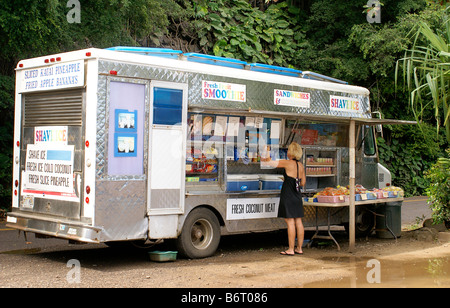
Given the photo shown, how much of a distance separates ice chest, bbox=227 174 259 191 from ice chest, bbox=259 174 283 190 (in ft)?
0.48

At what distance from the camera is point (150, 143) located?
8531 millimetres

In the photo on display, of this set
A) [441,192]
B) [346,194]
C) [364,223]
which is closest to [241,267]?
[346,194]

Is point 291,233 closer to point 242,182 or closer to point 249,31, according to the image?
point 242,182

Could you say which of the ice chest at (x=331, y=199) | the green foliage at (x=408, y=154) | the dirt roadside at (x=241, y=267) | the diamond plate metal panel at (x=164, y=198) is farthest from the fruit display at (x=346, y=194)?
the green foliage at (x=408, y=154)

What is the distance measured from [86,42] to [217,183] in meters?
7.60

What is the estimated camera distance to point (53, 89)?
8602 mm

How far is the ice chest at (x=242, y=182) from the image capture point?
979 centimetres

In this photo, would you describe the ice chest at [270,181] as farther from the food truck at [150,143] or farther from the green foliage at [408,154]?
the green foliage at [408,154]

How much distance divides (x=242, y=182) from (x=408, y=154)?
597 inches

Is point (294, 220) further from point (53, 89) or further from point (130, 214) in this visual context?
point (53, 89)

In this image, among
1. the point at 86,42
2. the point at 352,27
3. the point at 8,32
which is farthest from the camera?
the point at 352,27

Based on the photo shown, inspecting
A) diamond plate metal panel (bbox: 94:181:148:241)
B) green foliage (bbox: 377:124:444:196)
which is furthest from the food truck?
green foliage (bbox: 377:124:444:196)

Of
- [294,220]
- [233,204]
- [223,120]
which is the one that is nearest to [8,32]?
[223,120]

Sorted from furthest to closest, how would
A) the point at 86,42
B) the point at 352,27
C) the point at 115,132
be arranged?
the point at 352,27
the point at 86,42
the point at 115,132
